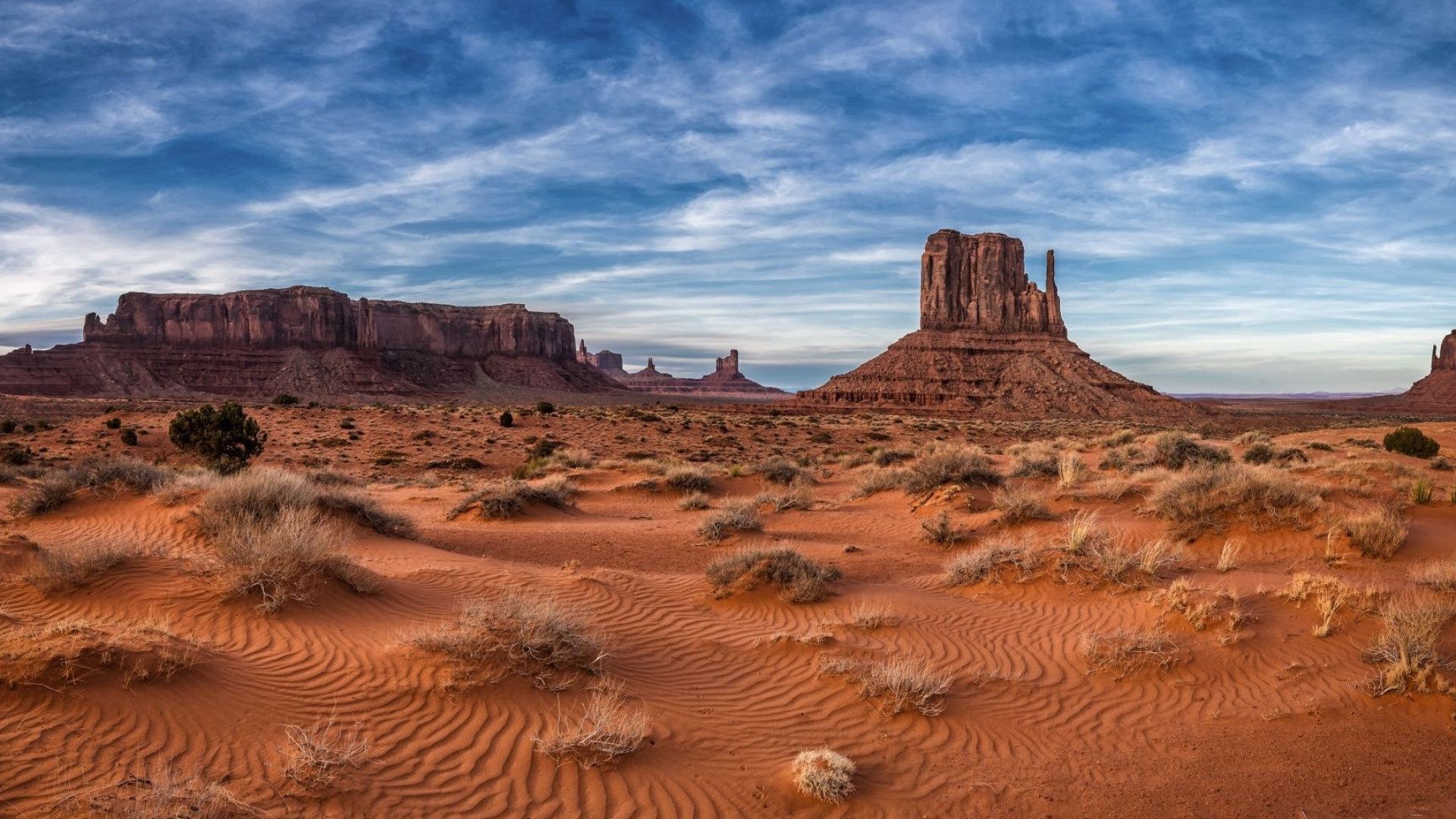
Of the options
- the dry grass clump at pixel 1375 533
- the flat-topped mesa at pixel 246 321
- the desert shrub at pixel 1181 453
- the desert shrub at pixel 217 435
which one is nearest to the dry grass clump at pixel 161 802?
the dry grass clump at pixel 1375 533

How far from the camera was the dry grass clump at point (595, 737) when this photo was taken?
210 inches

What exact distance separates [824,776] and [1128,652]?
4.14 meters

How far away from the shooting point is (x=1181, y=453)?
2139 centimetres

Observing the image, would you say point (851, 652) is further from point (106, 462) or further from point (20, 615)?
point (106, 462)

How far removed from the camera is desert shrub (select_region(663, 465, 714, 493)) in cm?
2112

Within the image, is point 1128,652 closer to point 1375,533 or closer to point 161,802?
point 1375,533

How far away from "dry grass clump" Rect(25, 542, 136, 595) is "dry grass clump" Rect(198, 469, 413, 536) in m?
1.56

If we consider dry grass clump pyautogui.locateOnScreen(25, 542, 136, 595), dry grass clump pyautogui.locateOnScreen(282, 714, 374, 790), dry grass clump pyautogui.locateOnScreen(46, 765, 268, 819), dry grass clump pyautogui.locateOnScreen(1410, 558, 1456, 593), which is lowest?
dry grass clump pyautogui.locateOnScreen(282, 714, 374, 790)

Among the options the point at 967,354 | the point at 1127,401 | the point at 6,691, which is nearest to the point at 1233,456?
the point at 6,691

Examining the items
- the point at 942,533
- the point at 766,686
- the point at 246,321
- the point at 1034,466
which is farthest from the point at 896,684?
the point at 246,321

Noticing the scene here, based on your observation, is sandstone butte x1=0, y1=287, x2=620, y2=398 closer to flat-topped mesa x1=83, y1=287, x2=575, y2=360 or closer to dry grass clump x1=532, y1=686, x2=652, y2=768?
flat-topped mesa x1=83, y1=287, x2=575, y2=360

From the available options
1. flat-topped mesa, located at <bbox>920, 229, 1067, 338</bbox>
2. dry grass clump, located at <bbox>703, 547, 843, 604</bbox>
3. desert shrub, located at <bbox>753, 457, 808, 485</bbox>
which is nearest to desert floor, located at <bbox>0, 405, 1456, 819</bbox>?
dry grass clump, located at <bbox>703, 547, 843, 604</bbox>

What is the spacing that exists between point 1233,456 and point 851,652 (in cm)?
1959

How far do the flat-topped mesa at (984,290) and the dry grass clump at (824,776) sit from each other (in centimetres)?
10230
